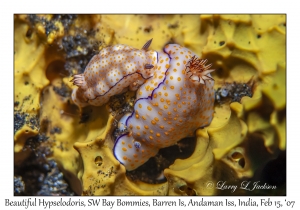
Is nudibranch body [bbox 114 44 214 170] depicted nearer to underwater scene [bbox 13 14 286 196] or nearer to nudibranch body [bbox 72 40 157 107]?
underwater scene [bbox 13 14 286 196]

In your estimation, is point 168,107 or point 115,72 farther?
point 115,72

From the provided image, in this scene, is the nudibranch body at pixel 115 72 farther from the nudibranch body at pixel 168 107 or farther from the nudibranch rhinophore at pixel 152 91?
the nudibranch body at pixel 168 107

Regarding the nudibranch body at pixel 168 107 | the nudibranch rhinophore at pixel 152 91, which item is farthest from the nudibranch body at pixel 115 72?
the nudibranch body at pixel 168 107

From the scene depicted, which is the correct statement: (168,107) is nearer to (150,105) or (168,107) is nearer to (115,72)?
(150,105)

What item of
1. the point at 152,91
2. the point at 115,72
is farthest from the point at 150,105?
the point at 115,72
